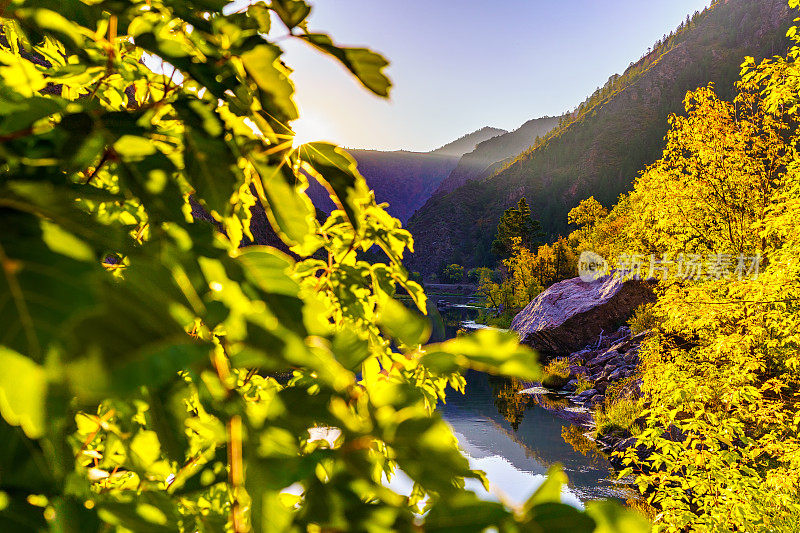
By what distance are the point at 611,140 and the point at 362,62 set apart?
282 ft

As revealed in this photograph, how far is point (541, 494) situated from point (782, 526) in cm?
727

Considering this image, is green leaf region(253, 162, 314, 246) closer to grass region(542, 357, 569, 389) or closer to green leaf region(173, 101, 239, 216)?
green leaf region(173, 101, 239, 216)

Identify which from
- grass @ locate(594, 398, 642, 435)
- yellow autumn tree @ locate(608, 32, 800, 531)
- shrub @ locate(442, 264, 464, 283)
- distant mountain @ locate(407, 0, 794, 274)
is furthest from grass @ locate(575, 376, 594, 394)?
distant mountain @ locate(407, 0, 794, 274)

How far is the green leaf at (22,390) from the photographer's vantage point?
267 mm

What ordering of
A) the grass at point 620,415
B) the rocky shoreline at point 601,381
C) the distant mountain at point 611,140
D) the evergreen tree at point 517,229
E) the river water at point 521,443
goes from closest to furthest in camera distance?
the river water at point 521,443 < the grass at point 620,415 < the rocky shoreline at point 601,381 < the evergreen tree at point 517,229 < the distant mountain at point 611,140

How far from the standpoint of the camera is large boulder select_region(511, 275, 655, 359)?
22.3m

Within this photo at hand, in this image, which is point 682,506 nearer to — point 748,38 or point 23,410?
point 23,410

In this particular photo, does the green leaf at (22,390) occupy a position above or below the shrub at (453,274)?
above

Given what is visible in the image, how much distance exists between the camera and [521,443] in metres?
15.8

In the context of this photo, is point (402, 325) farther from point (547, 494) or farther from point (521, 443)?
point (521, 443)

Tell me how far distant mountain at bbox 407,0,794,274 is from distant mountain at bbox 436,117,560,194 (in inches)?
1300

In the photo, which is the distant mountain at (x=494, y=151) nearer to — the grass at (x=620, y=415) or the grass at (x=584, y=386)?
the grass at (x=584, y=386)

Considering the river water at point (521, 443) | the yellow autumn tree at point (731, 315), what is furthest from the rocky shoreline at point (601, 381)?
the yellow autumn tree at point (731, 315)

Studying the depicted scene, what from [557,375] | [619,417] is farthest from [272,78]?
[557,375]
